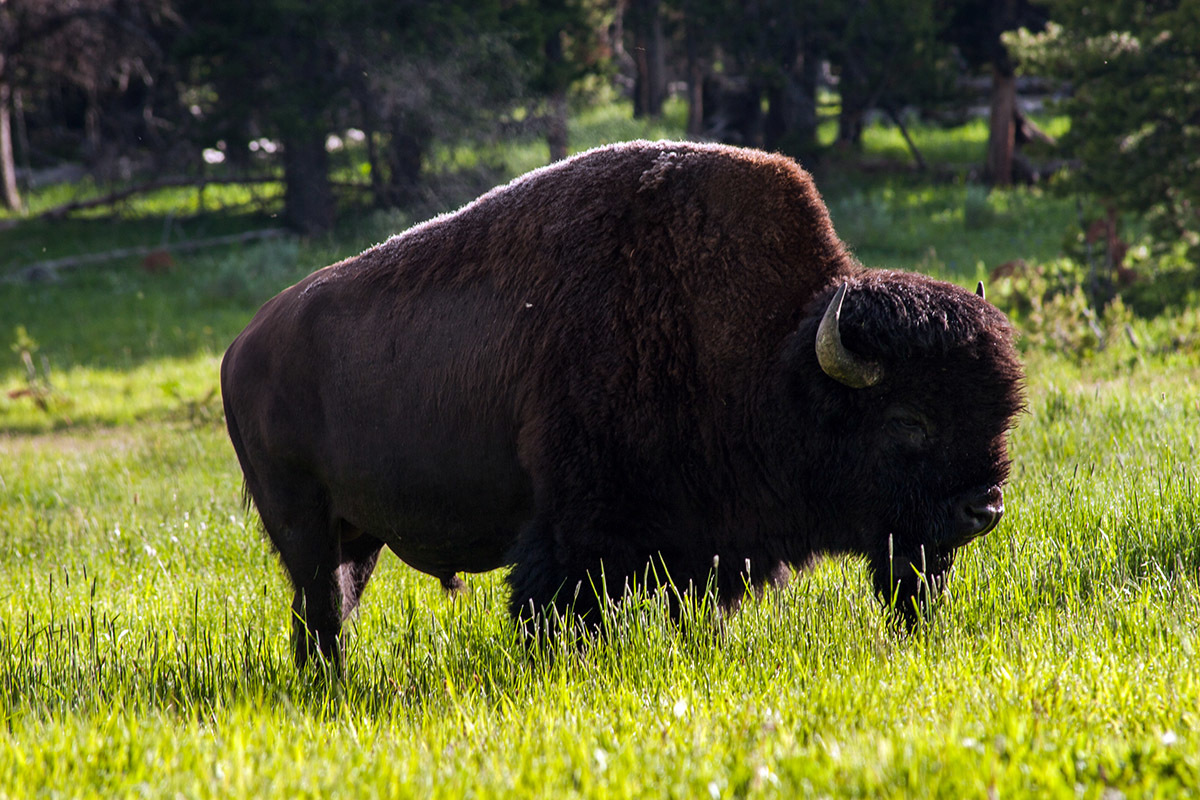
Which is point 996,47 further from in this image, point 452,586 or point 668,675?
point 668,675

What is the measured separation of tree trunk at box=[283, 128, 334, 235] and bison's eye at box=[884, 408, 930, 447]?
21.4 metres

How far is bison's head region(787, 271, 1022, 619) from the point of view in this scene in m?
4.04

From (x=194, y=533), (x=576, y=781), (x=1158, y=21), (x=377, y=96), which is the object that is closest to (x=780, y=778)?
(x=576, y=781)

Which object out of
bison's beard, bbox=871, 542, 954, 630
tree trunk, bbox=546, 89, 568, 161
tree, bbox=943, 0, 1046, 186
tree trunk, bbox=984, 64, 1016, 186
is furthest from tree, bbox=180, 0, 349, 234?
bison's beard, bbox=871, 542, 954, 630

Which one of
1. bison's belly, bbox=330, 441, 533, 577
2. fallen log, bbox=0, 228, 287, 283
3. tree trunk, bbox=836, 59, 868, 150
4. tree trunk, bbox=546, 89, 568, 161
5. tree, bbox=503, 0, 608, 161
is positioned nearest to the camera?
bison's belly, bbox=330, 441, 533, 577

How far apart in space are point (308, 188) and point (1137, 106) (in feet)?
55.9

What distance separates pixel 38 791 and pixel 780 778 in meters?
1.91

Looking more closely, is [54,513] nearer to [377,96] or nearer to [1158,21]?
[1158,21]

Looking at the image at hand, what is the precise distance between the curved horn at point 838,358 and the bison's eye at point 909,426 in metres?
0.16

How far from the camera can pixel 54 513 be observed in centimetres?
844

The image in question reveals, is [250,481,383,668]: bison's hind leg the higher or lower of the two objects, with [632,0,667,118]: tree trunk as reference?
lower

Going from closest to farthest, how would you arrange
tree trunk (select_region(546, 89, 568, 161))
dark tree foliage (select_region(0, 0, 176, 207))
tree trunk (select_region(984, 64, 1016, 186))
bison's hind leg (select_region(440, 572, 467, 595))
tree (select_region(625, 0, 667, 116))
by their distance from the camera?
bison's hind leg (select_region(440, 572, 467, 595))
dark tree foliage (select_region(0, 0, 176, 207))
tree trunk (select_region(546, 89, 568, 161))
tree trunk (select_region(984, 64, 1016, 186))
tree (select_region(625, 0, 667, 116))

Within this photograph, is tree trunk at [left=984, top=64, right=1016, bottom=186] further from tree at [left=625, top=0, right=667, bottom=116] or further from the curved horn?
the curved horn

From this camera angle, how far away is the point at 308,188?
2416 centimetres
